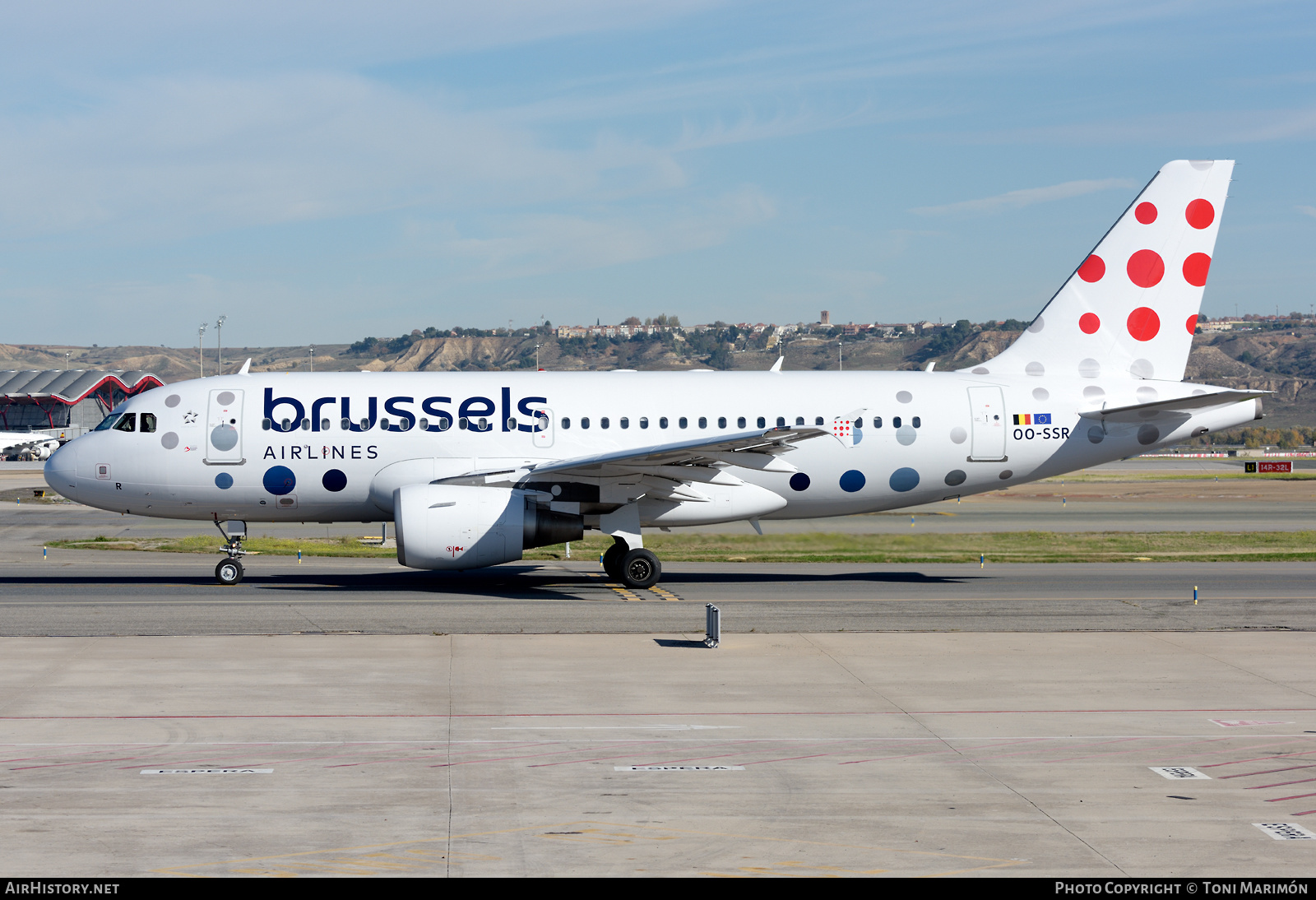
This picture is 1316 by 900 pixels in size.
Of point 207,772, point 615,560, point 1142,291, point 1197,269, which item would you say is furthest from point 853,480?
point 207,772

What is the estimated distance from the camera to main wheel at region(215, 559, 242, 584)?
87.1ft

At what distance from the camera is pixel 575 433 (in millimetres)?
27094

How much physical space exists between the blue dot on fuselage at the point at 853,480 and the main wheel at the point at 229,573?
1421 cm

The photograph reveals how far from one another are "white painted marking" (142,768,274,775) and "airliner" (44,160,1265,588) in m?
13.5

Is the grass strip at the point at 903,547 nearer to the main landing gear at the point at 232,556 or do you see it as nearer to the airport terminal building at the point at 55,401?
the main landing gear at the point at 232,556

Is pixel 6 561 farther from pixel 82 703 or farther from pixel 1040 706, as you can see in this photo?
pixel 1040 706

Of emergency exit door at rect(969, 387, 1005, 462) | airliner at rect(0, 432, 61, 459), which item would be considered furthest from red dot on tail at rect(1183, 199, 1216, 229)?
airliner at rect(0, 432, 61, 459)

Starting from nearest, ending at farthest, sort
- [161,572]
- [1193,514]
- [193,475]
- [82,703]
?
1. [82,703]
2. [193,475]
3. [161,572]
4. [1193,514]

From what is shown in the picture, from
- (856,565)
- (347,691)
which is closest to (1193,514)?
(856,565)

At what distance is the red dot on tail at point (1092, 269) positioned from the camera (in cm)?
2836

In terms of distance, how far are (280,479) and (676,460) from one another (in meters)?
9.17

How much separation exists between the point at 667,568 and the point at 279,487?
33.2 feet

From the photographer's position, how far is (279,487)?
87.1ft

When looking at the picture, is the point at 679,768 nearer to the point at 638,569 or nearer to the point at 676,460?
the point at 676,460
